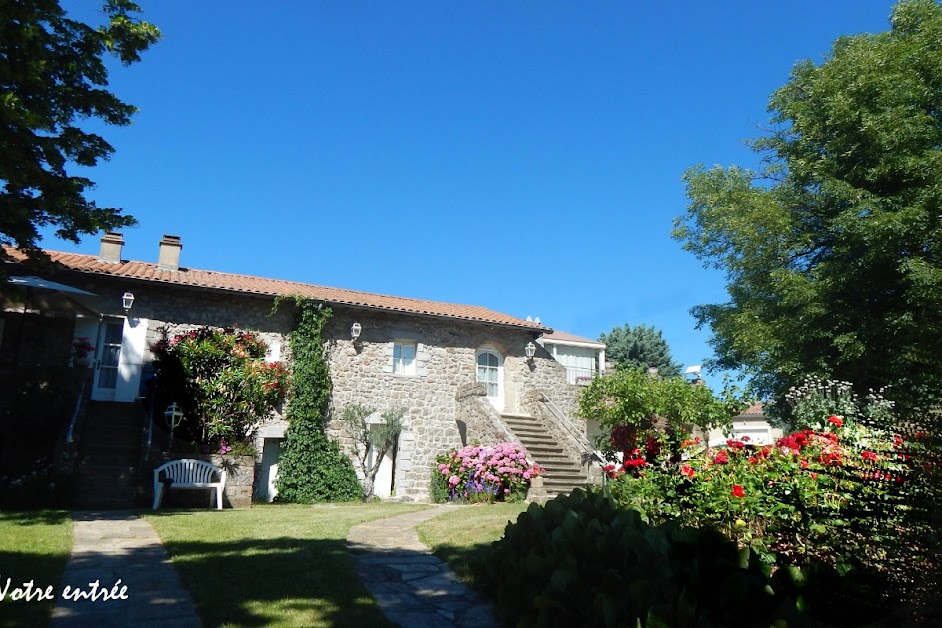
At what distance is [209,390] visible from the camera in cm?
1155

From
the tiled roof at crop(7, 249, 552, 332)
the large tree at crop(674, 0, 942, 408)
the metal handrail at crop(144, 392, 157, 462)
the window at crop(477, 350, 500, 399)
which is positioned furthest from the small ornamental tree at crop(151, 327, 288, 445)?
the large tree at crop(674, 0, 942, 408)

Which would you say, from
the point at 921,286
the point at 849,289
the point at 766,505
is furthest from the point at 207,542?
the point at 849,289

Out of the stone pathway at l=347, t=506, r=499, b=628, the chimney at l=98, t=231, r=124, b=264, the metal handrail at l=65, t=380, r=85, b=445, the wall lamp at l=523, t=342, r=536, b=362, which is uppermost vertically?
the chimney at l=98, t=231, r=124, b=264

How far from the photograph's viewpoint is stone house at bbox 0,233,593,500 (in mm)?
12719

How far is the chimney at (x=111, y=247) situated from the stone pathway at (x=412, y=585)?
1061cm

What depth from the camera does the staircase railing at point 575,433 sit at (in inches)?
535

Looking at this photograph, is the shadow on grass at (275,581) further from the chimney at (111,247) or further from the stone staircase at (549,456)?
the chimney at (111,247)

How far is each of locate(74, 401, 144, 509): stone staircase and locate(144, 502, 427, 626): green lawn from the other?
2.07 metres

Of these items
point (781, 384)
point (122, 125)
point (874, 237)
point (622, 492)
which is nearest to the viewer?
point (622, 492)

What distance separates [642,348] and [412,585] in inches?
1117

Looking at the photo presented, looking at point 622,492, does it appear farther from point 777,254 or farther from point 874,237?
point 777,254

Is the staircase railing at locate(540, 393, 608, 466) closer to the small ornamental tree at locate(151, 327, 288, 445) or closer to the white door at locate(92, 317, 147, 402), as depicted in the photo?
the small ornamental tree at locate(151, 327, 288, 445)

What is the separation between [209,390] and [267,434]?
2178 millimetres

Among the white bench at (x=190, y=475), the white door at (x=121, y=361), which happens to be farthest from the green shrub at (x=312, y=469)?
the white door at (x=121, y=361)
